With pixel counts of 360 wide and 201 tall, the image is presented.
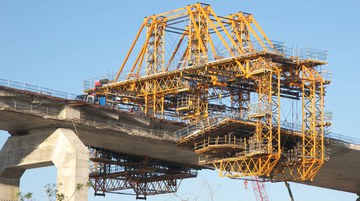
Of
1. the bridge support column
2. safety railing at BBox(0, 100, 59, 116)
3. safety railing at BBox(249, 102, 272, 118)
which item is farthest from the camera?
safety railing at BBox(249, 102, 272, 118)

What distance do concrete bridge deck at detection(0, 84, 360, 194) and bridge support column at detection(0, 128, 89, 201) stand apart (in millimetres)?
1287

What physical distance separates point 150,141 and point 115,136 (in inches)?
208

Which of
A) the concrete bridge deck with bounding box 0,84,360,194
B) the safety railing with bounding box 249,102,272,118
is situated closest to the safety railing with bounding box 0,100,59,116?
the concrete bridge deck with bounding box 0,84,360,194

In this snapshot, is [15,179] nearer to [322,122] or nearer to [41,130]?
[41,130]

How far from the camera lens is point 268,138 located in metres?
99.4

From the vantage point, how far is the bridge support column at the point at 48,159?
298 feet

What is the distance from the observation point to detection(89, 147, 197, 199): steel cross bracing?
11519 cm

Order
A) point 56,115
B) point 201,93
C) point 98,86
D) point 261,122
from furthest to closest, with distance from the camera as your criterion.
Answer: point 98,86, point 201,93, point 261,122, point 56,115

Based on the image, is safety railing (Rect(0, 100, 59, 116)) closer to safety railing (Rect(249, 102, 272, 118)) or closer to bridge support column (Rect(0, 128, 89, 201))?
bridge support column (Rect(0, 128, 89, 201))

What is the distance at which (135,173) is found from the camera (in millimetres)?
119250

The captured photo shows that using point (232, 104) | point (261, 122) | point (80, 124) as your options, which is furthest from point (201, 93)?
point (80, 124)

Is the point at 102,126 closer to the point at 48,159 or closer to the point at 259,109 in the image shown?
the point at 48,159

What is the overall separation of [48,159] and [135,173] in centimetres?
2771

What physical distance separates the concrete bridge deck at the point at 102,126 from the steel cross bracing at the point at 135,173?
313cm
